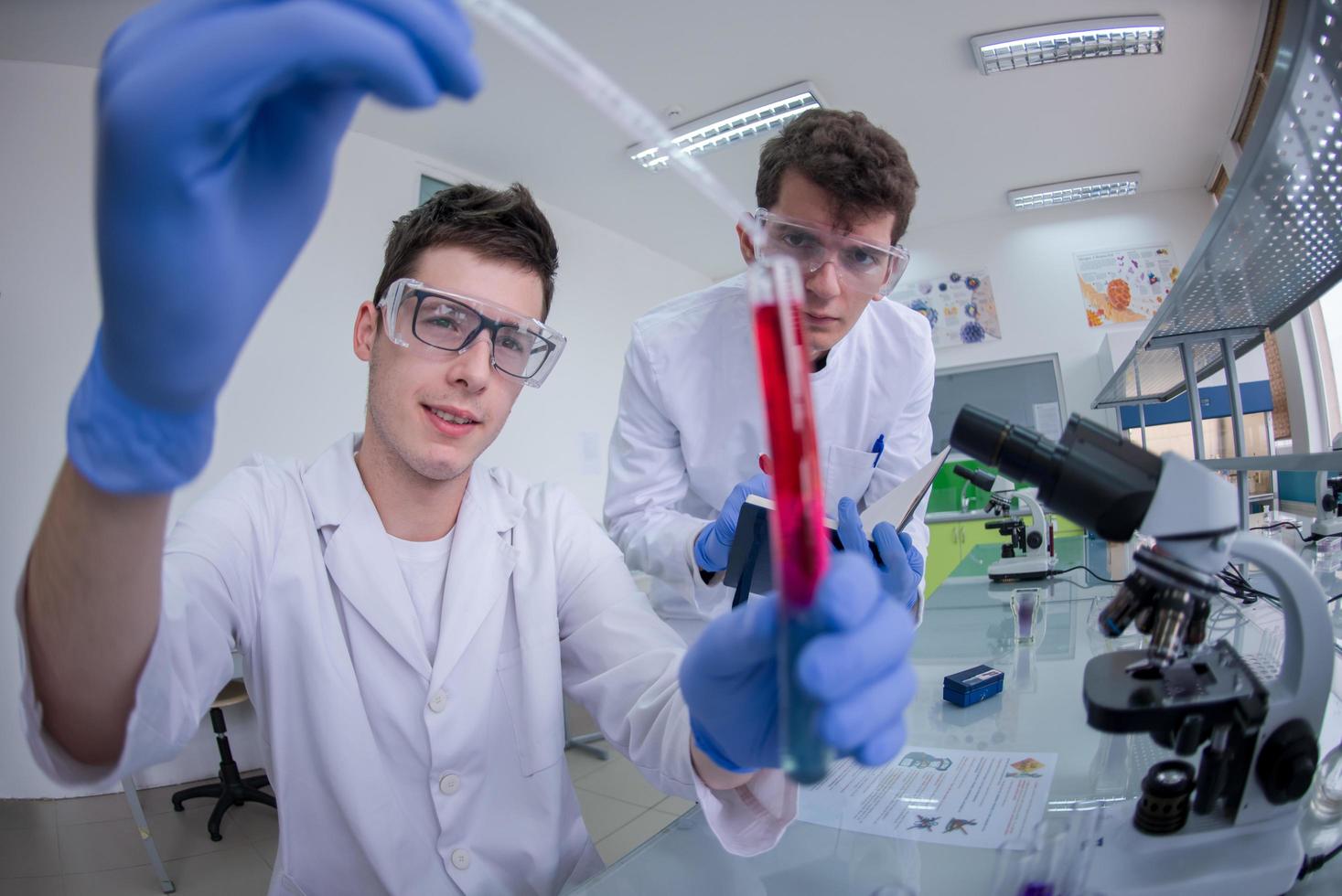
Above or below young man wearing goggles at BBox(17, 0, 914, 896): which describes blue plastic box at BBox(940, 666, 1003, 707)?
below

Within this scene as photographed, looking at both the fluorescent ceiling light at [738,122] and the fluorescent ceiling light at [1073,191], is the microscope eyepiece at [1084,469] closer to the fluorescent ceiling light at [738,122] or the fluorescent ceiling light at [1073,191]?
the fluorescent ceiling light at [738,122]

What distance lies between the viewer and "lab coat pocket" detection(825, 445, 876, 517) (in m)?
1.69

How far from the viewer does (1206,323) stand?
→ 1.96 metres

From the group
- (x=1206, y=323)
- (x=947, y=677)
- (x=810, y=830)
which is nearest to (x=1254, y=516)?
(x=1206, y=323)

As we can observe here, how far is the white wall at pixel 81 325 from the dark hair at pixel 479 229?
2019 millimetres

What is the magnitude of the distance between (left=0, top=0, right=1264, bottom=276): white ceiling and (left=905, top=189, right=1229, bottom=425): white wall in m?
0.39

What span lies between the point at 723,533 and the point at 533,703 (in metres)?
0.48

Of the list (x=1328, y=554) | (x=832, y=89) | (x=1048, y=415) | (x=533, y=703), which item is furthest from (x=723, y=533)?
(x=1048, y=415)

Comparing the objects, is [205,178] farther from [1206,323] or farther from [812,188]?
[1206,323]

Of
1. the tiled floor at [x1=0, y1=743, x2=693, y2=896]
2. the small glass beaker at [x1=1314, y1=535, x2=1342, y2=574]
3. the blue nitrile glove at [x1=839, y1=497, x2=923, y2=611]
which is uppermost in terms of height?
the blue nitrile glove at [x1=839, y1=497, x2=923, y2=611]

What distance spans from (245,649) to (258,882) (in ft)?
6.82

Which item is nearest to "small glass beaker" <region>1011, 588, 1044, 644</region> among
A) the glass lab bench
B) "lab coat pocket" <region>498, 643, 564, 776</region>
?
the glass lab bench

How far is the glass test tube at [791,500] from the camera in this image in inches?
13.4

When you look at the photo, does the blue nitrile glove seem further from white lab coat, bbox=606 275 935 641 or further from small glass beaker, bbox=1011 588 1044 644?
small glass beaker, bbox=1011 588 1044 644
